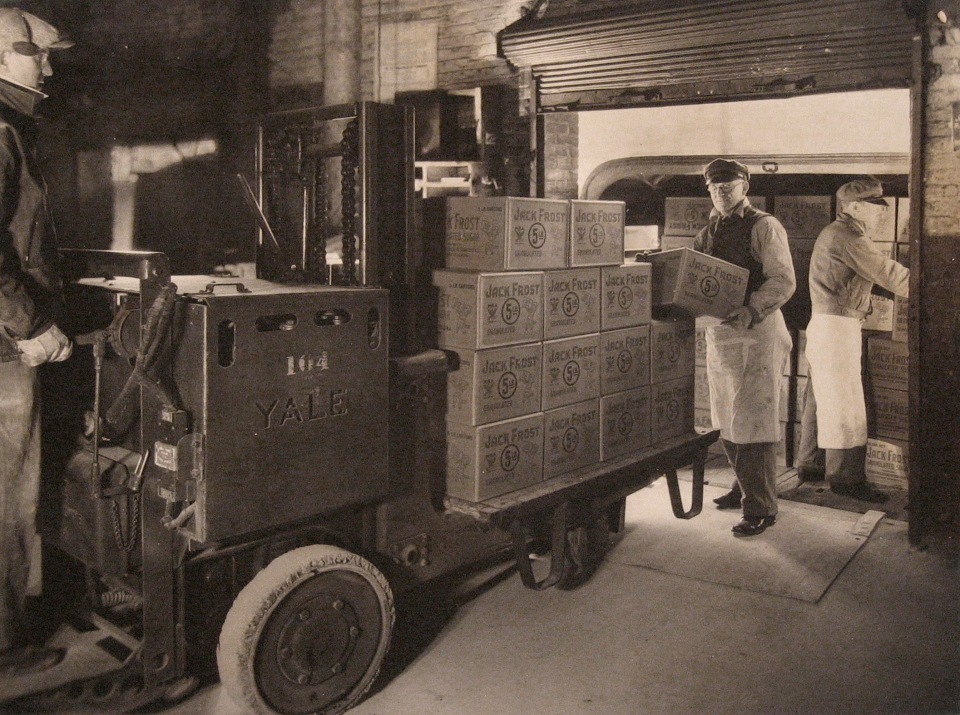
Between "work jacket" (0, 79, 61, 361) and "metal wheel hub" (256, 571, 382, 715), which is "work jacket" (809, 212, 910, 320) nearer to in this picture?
"metal wheel hub" (256, 571, 382, 715)

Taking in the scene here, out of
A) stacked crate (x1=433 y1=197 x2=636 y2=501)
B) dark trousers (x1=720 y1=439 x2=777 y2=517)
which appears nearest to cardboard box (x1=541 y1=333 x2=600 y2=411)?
stacked crate (x1=433 y1=197 x2=636 y2=501)

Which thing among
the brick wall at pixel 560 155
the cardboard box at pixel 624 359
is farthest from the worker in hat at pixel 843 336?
the cardboard box at pixel 624 359

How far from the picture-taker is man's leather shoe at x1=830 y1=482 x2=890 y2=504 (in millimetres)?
6125

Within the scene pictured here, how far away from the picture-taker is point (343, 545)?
11.6 feet

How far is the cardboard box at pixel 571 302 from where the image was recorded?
3.96m

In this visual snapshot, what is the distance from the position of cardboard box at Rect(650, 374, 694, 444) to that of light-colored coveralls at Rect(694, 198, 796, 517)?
646mm

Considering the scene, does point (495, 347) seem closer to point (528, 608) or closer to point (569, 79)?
point (528, 608)

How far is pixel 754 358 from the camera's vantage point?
552 centimetres

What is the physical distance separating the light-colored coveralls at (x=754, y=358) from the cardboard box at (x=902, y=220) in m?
1.46

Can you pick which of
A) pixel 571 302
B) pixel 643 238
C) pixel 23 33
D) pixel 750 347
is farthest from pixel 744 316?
pixel 23 33

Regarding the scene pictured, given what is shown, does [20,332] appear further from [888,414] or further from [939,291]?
[888,414]

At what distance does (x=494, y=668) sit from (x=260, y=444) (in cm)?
145

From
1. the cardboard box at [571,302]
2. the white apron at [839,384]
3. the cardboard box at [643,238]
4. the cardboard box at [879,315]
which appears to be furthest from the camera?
the cardboard box at [643,238]

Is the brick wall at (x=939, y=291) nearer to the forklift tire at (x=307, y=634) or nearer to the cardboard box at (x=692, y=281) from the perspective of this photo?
the cardboard box at (x=692, y=281)
